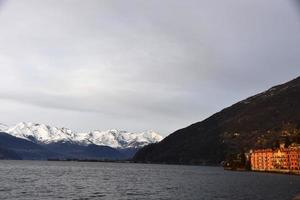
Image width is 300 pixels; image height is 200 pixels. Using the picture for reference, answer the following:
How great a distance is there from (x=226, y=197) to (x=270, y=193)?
15.5m

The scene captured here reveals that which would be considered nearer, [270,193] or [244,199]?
[244,199]

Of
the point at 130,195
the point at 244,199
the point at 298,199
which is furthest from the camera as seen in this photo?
the point at 130,195

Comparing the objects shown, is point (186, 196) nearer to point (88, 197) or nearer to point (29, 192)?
point (88, 197)

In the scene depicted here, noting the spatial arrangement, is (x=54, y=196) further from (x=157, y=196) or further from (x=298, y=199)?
(x=298, y=199)

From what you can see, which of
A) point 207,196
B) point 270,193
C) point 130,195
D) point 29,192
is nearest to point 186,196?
point 207,196

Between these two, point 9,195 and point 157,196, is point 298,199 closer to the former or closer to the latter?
point 157,196

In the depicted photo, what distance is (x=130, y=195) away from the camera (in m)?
119

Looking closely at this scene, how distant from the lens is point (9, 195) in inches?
4370

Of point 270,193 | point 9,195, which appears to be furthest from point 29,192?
point 270,193

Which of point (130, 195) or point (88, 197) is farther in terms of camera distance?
point (130, 195)

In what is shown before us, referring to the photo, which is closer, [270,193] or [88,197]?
[88,197]

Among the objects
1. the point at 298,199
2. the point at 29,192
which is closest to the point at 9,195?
the point at 29,192

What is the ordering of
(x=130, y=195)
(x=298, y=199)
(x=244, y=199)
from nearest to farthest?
(x=298, y=199), (x=244, y=199), (x=130, y=195)

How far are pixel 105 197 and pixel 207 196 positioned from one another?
24736mm
